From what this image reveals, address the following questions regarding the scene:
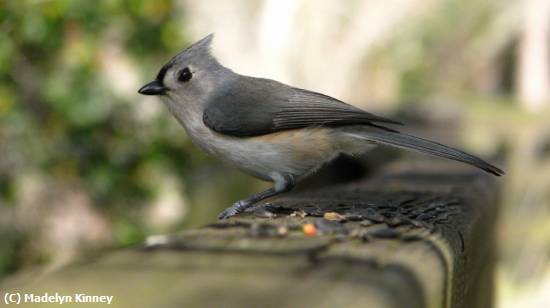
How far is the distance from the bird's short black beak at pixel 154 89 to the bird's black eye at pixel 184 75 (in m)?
0.08

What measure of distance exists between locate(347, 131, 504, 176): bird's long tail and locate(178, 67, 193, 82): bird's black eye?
702 millimetres

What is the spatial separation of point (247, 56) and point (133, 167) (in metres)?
2.82

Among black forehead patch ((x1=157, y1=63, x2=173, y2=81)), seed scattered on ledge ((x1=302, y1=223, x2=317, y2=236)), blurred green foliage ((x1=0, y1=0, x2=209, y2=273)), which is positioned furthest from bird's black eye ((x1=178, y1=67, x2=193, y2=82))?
blurred green foliage ((x1=0, y1=0, x2=209, y2=273))

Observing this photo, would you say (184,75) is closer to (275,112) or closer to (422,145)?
(275,112)

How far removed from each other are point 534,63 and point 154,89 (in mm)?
26870

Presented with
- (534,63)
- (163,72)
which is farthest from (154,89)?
(534,63)

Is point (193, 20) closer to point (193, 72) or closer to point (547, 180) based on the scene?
point (193, 72)

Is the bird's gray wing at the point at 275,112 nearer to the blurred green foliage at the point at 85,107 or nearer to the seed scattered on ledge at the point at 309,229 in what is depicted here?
the seed scattered on ledge at the point at 309,229

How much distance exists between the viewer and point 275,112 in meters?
2.59

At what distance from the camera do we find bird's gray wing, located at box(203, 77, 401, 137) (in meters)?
2.49

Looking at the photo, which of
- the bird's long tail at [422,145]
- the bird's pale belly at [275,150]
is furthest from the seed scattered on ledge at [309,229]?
the bird's pale belly at [275,150]

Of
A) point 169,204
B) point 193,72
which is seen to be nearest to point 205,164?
point 169,204

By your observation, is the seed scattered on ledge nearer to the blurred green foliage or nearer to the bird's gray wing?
the bird's gray wing

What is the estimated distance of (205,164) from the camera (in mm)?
5578
